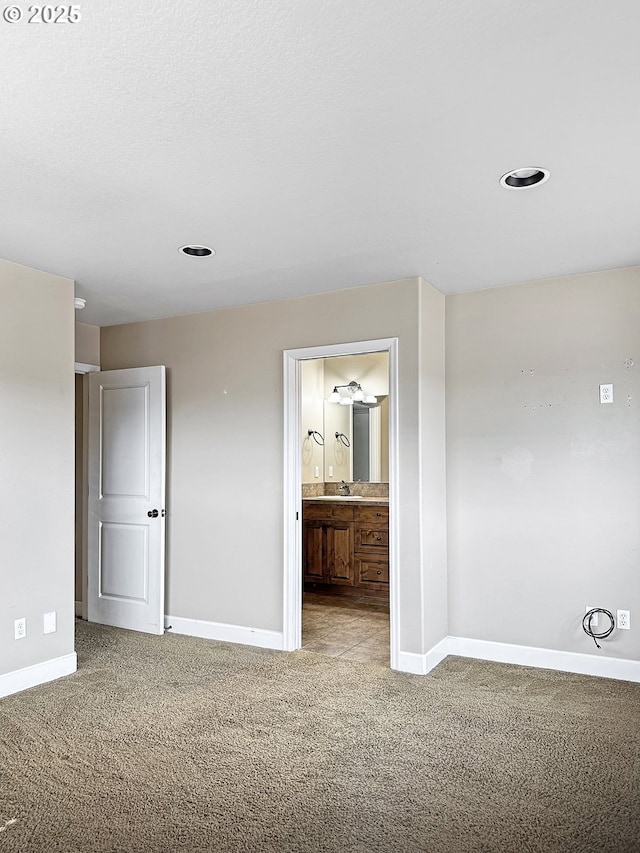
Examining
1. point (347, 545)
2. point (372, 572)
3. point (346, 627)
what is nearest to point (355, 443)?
point (347, 545)

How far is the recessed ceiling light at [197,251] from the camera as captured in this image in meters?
3.62

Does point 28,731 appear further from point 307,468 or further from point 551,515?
point 307,468

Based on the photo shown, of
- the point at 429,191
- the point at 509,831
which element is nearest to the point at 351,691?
the point at 509,831

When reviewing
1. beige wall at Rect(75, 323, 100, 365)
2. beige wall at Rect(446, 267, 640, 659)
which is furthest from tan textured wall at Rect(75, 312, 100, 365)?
beige wall at Rect(446, 267, 640, 659)

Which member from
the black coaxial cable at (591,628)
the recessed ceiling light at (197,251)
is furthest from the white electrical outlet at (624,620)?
the recessed ceiling light at (197,251)

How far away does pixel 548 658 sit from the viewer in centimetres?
414

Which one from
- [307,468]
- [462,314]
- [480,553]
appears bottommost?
[480,553]

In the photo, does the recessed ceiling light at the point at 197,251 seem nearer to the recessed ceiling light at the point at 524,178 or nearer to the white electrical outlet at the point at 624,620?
the recessed ceiling light at the point at 524,178

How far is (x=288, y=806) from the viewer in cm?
252

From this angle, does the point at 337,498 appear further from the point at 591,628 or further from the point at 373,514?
the point at 591,628

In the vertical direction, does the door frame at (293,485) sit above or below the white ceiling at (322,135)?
below

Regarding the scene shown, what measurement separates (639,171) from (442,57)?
1.20 metres

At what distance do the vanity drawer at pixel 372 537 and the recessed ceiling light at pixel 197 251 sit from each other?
3255 mm

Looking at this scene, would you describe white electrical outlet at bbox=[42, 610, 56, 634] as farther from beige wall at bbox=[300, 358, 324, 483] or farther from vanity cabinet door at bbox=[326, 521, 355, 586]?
beige wall at bbox=[300, 358, 324, 483]
